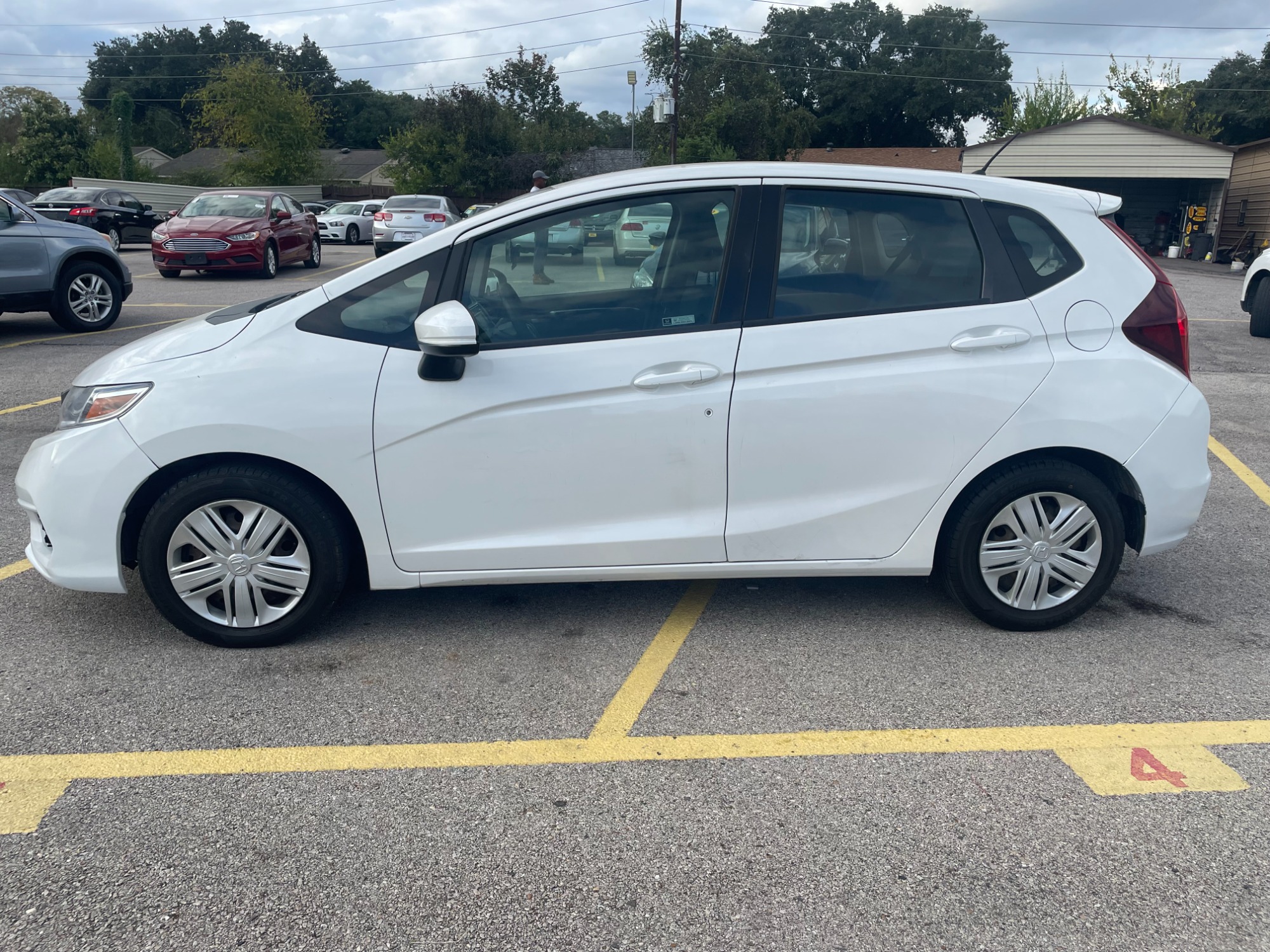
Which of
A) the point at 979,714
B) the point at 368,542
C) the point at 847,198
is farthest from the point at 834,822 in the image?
the point at 847,198

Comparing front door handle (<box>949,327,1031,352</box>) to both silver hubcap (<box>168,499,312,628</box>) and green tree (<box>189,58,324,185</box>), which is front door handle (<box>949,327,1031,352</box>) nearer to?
silver hubcap (<box>168,499,312,628</box>)

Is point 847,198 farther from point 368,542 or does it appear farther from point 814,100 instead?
point 814,100

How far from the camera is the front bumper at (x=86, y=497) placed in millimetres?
3506

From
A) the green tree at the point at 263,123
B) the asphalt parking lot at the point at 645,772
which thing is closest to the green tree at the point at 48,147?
the green tree at the point at 263,123

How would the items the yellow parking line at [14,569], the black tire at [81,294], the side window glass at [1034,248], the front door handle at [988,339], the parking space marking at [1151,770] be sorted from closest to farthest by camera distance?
1. the parking space marking at [1151,770]
2. the front door handle at [988,339]
3. the side window glass at [1034,248]
4. the yellow parking line at [14,569]
5. the black tire at [81,294]

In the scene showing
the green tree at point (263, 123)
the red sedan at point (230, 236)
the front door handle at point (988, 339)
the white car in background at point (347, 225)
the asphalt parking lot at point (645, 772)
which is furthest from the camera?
the green tree at point (263, 123)

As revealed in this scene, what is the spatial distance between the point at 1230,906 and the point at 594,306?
2595mm

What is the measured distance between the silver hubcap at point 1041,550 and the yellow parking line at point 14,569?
13.6 ft

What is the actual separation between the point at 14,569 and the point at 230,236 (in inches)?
552

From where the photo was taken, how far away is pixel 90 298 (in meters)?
11.1

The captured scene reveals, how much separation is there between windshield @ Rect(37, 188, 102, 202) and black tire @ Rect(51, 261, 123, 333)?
51.6ft

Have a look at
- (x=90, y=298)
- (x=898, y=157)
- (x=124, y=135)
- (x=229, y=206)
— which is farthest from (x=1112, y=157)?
(x=124, y=135)

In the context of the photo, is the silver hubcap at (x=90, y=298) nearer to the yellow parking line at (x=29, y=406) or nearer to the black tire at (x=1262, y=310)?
the yellow parking line at (x=29, y=406)

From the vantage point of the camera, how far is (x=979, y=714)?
3312 millimetres
